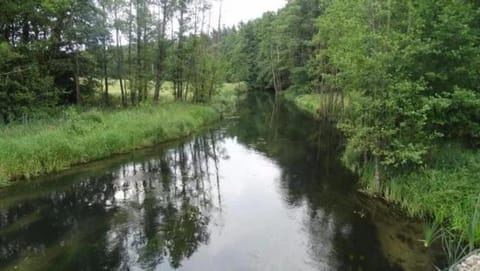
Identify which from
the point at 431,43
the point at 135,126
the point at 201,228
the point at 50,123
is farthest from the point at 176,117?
the point at 431,43

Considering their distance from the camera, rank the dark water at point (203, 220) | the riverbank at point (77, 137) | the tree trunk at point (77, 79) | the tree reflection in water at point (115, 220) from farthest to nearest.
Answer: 1. the tree trunk at point (77, 79)
2. the riverbank at point (77, 137)
3. the tree reflection in water at point (115, 220)
4. the dark water at point (203, 220)

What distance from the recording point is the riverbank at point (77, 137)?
1287 centimetres

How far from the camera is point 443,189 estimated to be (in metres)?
9.04

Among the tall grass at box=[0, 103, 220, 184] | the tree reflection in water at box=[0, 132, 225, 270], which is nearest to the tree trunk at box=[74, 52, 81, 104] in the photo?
the tall grass at box=[0, 103, 220, 184]

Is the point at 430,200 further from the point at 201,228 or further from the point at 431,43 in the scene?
the point at 201,228

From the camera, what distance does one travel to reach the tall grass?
Result: 12.9 m

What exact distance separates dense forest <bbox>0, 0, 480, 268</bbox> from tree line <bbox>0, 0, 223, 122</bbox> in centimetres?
7

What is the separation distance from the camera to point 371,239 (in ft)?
28.1

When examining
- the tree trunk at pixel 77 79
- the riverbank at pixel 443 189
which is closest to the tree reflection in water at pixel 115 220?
the riverbank at pixel 443 189

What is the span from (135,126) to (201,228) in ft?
35.2

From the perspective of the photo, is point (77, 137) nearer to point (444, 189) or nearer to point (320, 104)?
point (444, 189)

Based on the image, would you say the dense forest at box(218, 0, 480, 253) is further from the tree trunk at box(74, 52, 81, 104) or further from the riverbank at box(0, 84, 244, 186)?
the tree trunk at box(74, 52, 81, 104)

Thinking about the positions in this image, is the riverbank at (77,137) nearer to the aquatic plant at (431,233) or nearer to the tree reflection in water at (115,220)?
the tree reflection in water at (115,220)

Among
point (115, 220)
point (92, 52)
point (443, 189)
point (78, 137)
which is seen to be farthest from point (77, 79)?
point (443, 189)
